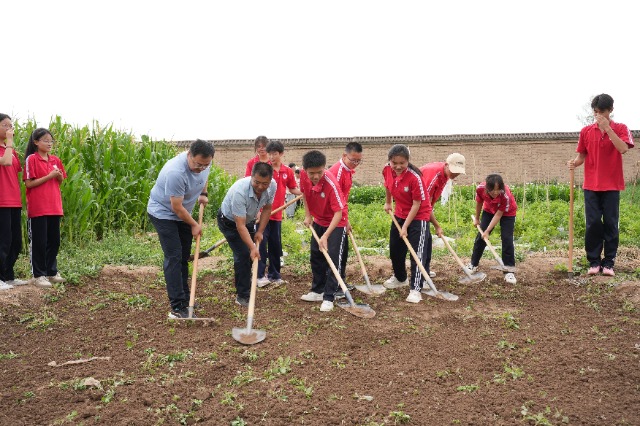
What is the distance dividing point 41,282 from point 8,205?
0.83 m

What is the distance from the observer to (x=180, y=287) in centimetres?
469

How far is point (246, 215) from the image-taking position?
4766 millimetres

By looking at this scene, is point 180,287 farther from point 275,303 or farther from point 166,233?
point 275,303

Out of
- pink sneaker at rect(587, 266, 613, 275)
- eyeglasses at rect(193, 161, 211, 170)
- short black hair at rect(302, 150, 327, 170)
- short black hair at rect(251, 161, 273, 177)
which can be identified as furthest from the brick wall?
short black hair at rect(251, 161, 273, 177)

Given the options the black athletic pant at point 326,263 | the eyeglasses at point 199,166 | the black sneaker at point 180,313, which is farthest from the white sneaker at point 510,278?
the eyeglasses at point 199,166

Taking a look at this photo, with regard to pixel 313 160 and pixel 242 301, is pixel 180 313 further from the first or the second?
pixel 313 160

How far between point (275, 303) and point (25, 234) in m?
3.97

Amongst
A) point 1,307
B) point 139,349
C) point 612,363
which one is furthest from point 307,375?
point 1,307

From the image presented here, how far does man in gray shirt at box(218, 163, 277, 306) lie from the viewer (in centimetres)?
457

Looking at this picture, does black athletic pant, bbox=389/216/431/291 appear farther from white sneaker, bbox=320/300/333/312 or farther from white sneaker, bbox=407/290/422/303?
white sneaker, bbox=320/300/333/312

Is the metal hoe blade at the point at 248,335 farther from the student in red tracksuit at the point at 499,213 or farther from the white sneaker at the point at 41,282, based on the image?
the student in red tracksuit at the point at 499,213

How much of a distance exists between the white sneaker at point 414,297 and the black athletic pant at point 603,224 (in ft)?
7.49

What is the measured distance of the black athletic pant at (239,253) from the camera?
507cm

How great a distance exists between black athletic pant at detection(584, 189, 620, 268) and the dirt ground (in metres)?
0.44
